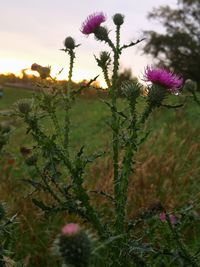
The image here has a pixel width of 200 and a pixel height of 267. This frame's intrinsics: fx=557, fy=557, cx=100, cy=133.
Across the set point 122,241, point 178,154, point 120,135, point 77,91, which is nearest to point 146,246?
point 122,241

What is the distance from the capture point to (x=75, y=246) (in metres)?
1.47

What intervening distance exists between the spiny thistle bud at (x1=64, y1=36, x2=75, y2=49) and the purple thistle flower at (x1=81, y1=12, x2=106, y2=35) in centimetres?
18

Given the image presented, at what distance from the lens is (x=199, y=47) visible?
35.3 m

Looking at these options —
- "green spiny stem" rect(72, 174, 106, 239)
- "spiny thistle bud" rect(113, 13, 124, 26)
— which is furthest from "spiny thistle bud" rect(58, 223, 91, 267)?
"spiny thistle bud" rect(113, 13, 124, 26)

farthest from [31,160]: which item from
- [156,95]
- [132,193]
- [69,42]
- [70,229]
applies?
[70,229]

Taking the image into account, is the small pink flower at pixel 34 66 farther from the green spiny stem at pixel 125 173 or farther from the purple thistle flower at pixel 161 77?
the green spiny stem at pixel 125 173

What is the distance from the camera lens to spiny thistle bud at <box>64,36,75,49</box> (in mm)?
3926

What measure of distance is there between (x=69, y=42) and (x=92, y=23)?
0.91 ft

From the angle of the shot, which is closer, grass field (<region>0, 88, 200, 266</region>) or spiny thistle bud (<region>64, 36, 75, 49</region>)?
spiny thistle bud (<region>64, 36, 75, 49</region>)

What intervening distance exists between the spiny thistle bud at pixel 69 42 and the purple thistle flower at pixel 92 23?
0.18 metres

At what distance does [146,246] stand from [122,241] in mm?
134

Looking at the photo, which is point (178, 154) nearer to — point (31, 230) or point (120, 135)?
point (31, 230)

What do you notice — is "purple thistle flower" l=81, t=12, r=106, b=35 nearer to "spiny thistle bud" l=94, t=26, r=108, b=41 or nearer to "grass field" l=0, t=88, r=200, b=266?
"spiny thistle bud" l=94, t=26, r=108, b=41

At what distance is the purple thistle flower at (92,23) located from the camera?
147 inches
